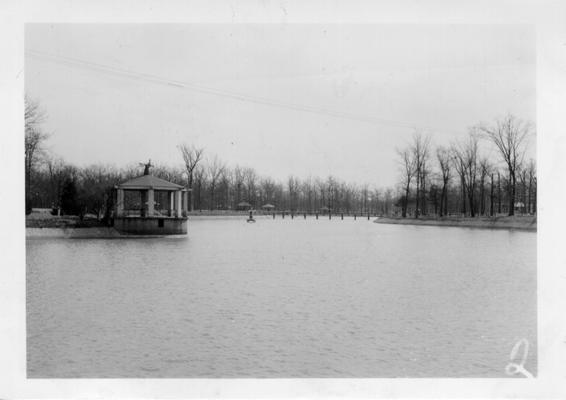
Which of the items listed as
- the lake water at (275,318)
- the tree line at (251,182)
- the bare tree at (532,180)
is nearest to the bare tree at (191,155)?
the tree line at (251,182)

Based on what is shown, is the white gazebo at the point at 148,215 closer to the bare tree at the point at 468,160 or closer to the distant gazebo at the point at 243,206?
the bare tree at the point at 468,160

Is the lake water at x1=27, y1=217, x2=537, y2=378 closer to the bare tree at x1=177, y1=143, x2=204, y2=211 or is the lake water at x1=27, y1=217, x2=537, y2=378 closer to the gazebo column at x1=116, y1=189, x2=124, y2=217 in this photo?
the bare tree at x1=177, y1=143, x2=204, y2=211

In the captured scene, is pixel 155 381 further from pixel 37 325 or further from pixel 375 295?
pixel 375 295

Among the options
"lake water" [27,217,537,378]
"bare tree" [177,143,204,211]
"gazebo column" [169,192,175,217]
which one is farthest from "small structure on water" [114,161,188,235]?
"lake water" [27,217,537,378]

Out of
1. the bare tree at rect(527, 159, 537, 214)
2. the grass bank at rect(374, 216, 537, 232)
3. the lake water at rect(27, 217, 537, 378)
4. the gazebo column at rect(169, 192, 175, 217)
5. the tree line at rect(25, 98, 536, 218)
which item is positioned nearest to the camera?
the lake water at rect(27, 217, 537, 378)

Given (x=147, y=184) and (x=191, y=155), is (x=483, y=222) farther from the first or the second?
(x=147, y=184)
